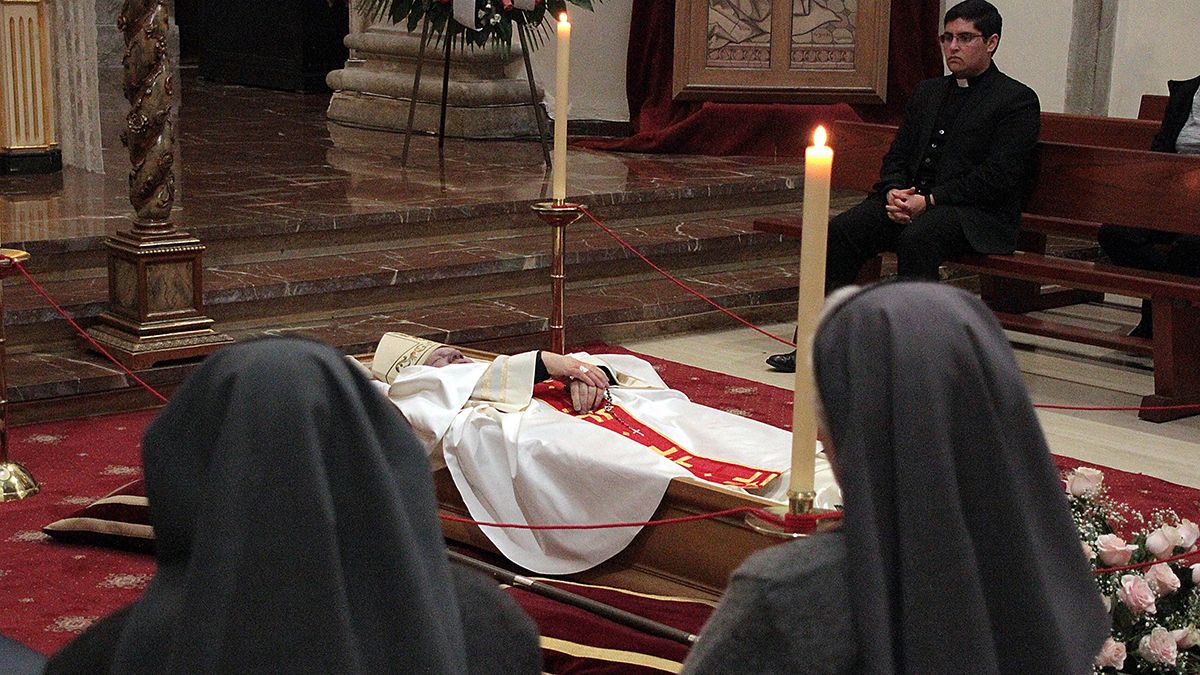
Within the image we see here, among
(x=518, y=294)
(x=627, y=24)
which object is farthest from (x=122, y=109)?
(x=518, y=294)

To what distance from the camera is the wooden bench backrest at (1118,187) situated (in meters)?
6.53

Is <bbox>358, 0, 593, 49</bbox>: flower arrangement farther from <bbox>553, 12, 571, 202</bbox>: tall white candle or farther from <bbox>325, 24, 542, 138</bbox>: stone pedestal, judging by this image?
<bbox>553, 12, 571, 202</bbox>: tall white candle

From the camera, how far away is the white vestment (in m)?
4.13

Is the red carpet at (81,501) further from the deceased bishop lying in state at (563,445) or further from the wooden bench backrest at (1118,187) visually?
the wooden bench backrest at (1118,187)

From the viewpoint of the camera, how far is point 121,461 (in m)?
5.17

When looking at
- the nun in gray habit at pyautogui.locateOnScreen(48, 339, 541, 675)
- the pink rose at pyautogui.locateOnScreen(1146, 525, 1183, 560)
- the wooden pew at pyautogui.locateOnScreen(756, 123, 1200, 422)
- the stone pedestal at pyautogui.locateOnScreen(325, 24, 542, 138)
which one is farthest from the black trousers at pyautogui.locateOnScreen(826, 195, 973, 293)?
the nun in gray habit at pyautogui.locateOnScreen(48, 339, 541, 675)

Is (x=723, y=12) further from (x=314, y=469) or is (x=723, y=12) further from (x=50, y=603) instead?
(x=314, y=469)

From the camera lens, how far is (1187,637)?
Answer: 3.12m

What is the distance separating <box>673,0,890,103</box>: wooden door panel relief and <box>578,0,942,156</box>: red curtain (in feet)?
0.39

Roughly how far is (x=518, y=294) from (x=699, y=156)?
3.04 metres

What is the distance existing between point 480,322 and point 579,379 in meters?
2.37

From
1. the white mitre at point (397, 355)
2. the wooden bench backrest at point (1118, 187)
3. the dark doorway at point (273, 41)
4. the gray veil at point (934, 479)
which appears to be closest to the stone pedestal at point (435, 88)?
the dark doorway at point (273, 41)

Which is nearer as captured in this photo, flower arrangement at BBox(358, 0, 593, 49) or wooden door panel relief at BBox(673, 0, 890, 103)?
flower arrangement at BBox(358, 0, 593, 49)

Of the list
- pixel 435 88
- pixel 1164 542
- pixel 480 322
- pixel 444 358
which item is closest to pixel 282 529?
pixel 1164 542
